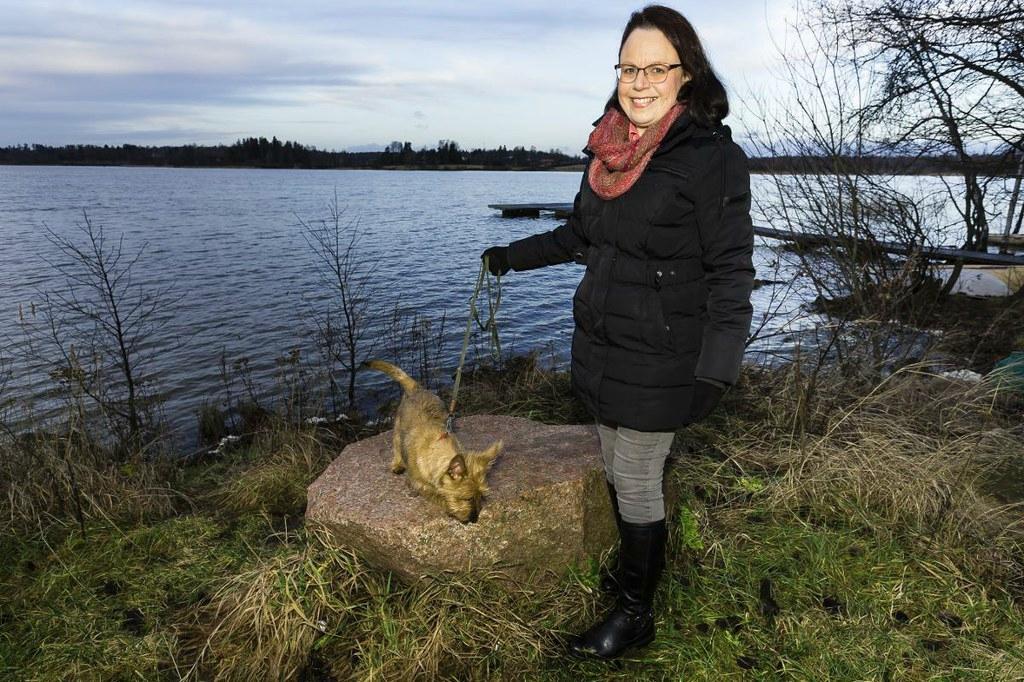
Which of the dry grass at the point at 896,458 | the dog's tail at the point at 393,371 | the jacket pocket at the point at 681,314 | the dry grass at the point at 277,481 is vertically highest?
the jacket pocket at the point at 681,314

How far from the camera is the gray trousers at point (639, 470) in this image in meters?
2.71

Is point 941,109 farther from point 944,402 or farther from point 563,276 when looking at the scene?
point 563,276

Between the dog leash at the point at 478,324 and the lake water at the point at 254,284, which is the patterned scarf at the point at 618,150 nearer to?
the dog leash at the point at 478,324

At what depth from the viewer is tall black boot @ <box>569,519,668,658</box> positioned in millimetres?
2896

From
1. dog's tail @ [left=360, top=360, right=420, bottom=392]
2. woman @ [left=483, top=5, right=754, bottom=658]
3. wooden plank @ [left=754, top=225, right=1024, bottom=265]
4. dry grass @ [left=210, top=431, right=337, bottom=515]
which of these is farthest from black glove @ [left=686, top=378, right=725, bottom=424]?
wooden plank @ [left=754, top=225, right=1024, bottom=265]

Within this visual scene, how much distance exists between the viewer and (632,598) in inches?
119

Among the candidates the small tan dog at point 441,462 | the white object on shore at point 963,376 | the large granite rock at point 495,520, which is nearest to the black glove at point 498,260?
the small tan dog at point 441,462

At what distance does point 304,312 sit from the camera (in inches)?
531

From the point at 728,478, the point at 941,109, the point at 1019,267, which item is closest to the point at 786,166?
the point at 941,109

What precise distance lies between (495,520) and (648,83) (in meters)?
2.25

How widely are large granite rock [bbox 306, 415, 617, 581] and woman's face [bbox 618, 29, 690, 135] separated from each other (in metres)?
1.95

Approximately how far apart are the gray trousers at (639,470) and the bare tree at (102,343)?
512 centimetres

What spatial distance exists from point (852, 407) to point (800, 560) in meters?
1.85

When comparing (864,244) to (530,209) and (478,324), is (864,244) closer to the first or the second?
(478,324)
